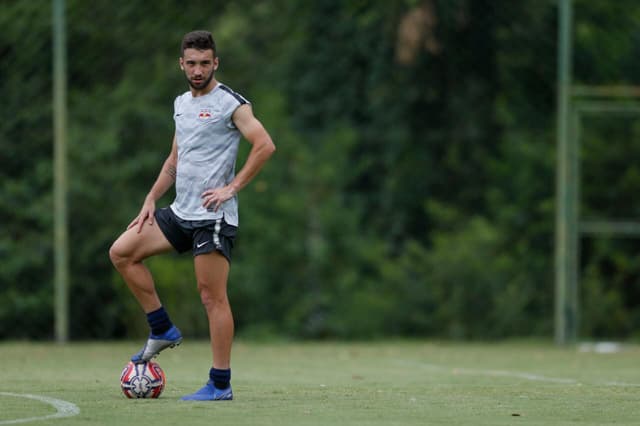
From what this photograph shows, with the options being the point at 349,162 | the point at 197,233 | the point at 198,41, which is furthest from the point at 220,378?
the point at 349,162

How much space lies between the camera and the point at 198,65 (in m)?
8.36

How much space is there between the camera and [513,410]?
314 inches

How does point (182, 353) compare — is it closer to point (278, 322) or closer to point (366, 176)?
point (278, 322)

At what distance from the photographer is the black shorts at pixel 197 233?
8352 mm

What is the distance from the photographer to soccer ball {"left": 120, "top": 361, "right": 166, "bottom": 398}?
8.39m

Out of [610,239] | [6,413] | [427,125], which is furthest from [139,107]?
[6,413]

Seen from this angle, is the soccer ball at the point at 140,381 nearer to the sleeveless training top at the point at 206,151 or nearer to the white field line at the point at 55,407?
the white field line at the point at 55,407

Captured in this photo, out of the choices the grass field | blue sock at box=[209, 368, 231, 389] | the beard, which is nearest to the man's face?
the beard

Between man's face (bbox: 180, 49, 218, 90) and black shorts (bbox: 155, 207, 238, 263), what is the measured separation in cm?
83

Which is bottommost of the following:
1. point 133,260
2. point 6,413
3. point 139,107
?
point 6,413

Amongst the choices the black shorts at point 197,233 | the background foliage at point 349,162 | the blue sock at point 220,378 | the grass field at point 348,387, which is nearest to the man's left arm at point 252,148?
the black shorts at point 197,233

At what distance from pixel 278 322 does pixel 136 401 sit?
40.1 feet

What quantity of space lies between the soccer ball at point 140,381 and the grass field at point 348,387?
0.11 metres

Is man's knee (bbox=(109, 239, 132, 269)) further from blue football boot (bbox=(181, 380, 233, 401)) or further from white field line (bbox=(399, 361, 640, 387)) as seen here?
white field line (bbox=(399, 361, 640, 387))
